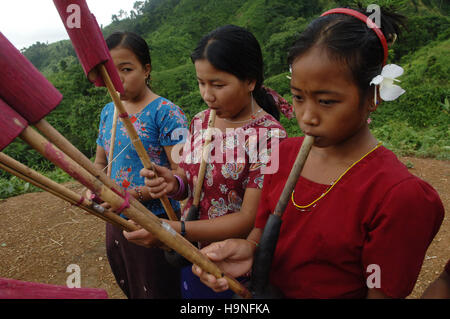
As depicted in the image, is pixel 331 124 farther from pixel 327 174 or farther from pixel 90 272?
pixel 90 272

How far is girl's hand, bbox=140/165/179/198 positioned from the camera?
5.06 ft

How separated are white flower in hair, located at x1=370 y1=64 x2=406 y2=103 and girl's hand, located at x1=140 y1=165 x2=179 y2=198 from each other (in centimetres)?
101

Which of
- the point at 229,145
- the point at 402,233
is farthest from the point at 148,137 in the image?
the point at 402,233

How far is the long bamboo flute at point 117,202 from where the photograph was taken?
69cm

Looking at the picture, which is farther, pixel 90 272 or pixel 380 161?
pixel 90 272

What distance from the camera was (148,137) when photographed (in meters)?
2.05

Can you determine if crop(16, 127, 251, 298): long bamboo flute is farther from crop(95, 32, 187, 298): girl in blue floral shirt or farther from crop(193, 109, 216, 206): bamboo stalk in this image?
crop(95, 32, 187, 298): girl in blue floral shirt

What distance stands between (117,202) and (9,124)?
0.99ft

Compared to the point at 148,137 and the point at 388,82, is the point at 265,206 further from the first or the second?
the point at 148,137

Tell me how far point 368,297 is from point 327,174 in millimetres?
428

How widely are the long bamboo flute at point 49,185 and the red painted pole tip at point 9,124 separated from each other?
0.42 ft

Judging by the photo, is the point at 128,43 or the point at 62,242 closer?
the point at 128,43

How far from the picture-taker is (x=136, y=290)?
2195mm
